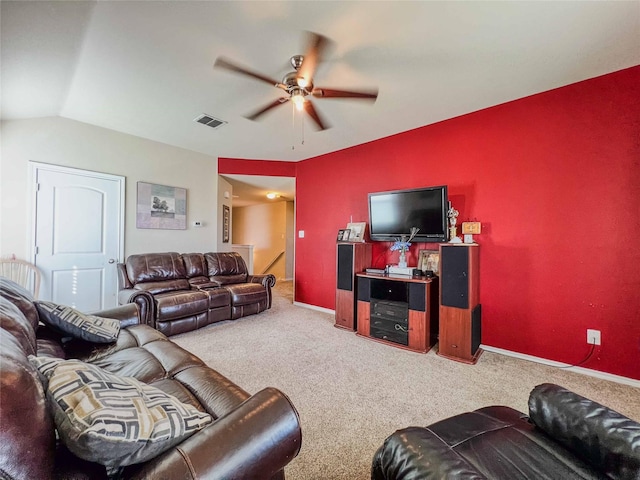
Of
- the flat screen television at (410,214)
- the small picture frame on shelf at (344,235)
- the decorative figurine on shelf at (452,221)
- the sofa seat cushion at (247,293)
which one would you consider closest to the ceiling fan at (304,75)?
the flat screen television at (410,214)

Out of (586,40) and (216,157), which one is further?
(216,157)

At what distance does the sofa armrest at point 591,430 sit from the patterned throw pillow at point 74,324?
2379mm

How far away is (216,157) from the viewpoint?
4.76 m

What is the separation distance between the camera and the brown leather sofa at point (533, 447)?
0.79 m

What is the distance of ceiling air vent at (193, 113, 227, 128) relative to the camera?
3.17m

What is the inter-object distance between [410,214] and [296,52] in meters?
2.01

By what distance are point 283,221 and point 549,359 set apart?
662 centimetres

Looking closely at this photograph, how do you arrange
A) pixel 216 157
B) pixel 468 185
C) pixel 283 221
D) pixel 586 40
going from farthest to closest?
pixel 283 221
pixel 216 157
pixel 468 185
pixel 586 40

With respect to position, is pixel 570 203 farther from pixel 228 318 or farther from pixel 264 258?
pixel 264 258

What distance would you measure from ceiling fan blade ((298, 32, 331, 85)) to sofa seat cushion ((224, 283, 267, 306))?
9.32 feet

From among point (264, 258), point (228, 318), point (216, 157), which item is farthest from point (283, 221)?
point (228, 318)

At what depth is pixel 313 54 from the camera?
2008 mm

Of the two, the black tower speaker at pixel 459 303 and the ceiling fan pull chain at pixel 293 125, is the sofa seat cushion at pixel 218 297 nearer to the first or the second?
the ceiling fan pull chain at pixel 293 125

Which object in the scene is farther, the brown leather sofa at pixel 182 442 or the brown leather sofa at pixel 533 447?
the brown leather sofa at pixel 533 447
